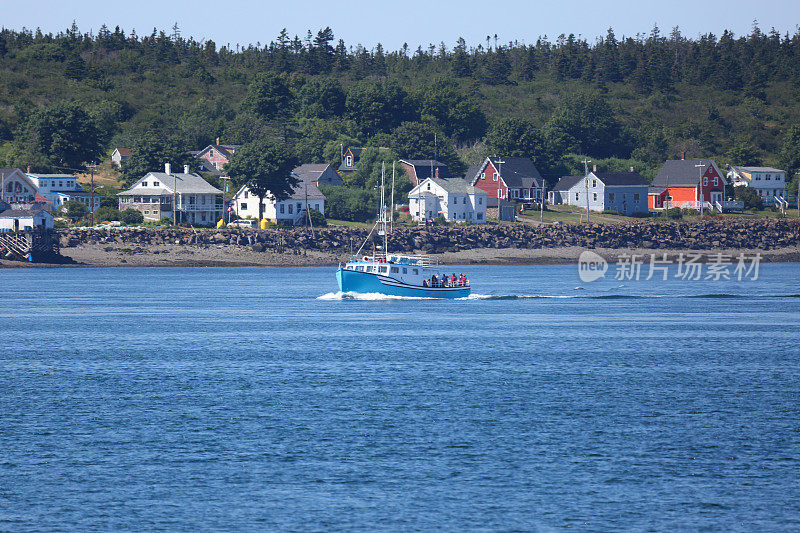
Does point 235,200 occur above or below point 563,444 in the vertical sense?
above

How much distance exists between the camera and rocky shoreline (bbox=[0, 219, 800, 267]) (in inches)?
5404

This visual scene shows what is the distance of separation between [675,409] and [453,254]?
348 feet

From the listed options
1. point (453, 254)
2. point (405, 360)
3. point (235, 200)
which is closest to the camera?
point (405, 360)

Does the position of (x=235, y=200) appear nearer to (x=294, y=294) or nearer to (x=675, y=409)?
(x=294, y=294)

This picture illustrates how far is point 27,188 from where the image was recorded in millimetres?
153750

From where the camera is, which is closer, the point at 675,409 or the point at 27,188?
the point at 675,409

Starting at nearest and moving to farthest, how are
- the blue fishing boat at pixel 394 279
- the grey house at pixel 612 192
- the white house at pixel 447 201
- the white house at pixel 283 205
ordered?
the blue fishing boat at pixel 394 279 → the white house at pixel 283 205 → the white house at pixel 447 201 → the grey house at pixel 612 192

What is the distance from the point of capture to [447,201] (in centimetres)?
16400

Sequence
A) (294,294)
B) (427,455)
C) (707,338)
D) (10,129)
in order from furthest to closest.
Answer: (10,129) → (294,294) → (707,338) → (427,455)

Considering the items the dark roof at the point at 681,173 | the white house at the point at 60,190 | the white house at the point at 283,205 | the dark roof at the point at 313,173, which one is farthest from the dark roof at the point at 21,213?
the dark roof at the point at 681,173

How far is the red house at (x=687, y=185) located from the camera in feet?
580

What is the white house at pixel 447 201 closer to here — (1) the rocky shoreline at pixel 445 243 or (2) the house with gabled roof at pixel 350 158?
(1) the rocky shoreline at pixel 445 243

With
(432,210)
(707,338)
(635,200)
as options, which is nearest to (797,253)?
(635,200)

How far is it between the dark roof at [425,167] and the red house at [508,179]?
8814 mm
